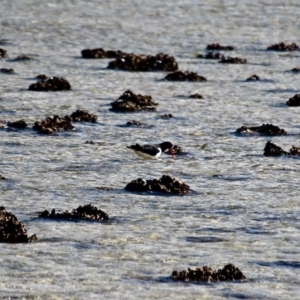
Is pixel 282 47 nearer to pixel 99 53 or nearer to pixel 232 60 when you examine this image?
pixel 232 60

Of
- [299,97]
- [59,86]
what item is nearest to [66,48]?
[59,86]

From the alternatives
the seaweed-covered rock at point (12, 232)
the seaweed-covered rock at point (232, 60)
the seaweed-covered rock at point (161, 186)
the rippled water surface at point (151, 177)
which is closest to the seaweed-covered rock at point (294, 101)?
the rippled water surface at point (151, 177)

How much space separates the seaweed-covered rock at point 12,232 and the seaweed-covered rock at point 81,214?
124 cm

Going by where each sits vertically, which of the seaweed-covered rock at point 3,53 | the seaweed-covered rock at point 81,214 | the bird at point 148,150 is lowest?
the seaweed-covered rock at point 3,53

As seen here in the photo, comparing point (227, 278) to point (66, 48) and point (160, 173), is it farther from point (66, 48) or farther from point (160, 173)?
point (66, 48)

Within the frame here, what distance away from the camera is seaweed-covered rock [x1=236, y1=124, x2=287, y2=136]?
25469mm

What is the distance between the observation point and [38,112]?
1095 inches

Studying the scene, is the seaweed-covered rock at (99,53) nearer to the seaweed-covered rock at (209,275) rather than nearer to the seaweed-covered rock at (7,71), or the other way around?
the seaweed-covered rock at (7,71)

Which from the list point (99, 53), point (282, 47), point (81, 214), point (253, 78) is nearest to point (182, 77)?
point (253, 78)

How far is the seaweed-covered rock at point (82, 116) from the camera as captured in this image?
26.4 metres

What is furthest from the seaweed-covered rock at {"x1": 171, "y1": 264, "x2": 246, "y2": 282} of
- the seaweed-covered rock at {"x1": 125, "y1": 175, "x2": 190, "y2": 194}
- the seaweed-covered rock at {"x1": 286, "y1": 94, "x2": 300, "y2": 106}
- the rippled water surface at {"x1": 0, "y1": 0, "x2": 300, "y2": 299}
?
the seaweed-covered rock at {"x1": 286, "y1": 94, "x2": 300, "y2": 106}

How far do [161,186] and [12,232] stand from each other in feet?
14.4

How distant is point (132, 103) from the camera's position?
28734 mm

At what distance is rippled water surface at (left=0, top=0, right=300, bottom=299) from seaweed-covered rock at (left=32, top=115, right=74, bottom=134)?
239 millimetres
